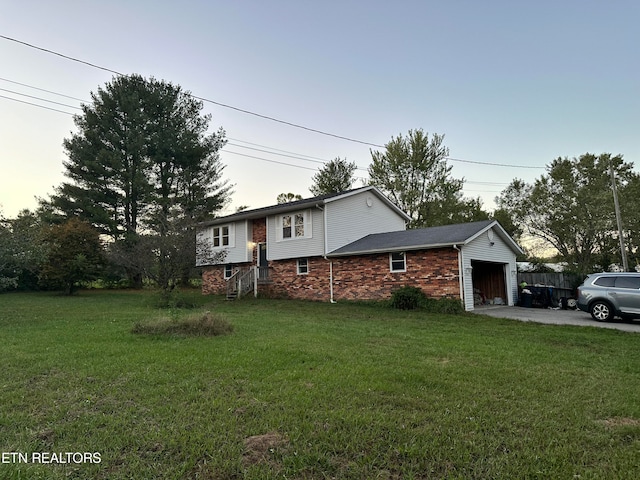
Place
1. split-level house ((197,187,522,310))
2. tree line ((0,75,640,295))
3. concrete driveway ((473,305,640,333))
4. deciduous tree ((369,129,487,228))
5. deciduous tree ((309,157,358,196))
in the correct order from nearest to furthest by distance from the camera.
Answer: concrete driveway ((473,305,640,333)) < split-level house ((197,187,522,310)) < tree line ((0,75,640,295)) < deciduous tree ((369,129,487,228)) < deciduous tree ((309,157,358,196))

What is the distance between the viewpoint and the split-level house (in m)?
14.2

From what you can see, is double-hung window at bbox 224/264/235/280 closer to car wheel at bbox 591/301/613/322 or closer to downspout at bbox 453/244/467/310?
downspout at bbox 453/244/467/310

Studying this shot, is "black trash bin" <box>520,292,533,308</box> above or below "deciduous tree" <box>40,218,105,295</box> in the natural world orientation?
below

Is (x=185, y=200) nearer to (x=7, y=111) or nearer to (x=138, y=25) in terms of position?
(x=7, y=111)

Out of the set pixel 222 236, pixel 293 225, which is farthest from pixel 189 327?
pixel 222 236

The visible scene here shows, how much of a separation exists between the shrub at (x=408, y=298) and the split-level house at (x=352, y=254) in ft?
1.10

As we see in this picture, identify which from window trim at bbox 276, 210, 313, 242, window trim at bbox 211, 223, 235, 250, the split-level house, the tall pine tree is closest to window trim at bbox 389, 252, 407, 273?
the split-level house

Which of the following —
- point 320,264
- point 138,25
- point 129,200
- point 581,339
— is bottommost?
point 581,339

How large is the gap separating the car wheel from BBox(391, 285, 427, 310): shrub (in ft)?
17.0

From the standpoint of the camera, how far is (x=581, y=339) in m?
8.12

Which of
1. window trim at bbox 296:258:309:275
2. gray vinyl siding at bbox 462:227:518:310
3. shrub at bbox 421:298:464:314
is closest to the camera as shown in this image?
shrub at bbox 421:298:464:314

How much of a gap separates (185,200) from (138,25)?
1665 cm

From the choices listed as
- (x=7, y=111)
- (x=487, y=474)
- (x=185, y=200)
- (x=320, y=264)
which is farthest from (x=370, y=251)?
(x=185, y=200)

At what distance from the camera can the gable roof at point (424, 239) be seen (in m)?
13.9
